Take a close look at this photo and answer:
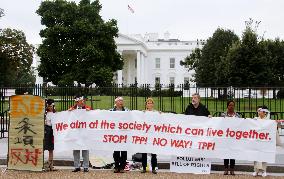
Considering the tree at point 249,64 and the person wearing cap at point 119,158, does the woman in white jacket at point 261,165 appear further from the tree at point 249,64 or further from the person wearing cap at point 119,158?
the tree at point 249,64

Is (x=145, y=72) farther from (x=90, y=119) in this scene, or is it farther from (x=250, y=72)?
(x=90, y=119)

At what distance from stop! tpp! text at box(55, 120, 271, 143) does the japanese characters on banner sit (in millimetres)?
575

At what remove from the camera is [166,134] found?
42.8 ft

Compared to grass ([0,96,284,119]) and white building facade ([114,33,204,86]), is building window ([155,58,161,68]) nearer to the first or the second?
white building facade ([114,33,204,86])

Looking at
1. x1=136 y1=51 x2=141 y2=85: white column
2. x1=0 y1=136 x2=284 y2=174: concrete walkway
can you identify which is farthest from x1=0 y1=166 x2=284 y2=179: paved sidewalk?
x1=136 y1=51 x2=141 y2=85: white column

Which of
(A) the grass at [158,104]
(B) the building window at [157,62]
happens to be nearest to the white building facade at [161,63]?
(B) the building window at [157,62]

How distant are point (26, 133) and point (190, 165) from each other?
398 cm

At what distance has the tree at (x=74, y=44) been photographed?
57906 millimetres

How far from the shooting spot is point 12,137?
43.0 ft

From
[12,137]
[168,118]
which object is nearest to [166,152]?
[168,118]

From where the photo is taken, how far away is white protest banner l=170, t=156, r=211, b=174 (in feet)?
41.7

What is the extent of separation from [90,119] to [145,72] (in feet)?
333

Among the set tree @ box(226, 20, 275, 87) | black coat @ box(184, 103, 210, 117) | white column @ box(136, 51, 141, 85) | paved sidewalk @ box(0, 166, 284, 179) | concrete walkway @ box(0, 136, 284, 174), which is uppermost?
white column @ box(136, 51, 141, 85)

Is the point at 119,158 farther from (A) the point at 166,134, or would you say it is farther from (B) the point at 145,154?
(A) the point at 166,134
